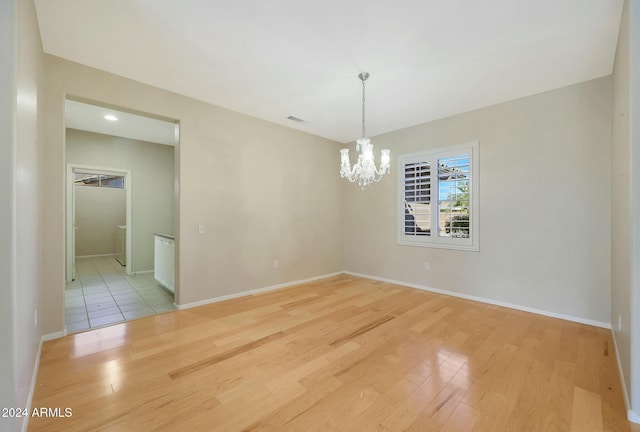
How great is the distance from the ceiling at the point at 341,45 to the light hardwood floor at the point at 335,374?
2924 mm

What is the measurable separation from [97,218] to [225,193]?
7.32 metres

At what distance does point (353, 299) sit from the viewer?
412cm

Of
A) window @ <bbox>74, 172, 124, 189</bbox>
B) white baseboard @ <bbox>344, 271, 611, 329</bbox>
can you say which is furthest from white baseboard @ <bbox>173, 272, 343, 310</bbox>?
window @ <bbox>74, 172, 124, 189</bbox>

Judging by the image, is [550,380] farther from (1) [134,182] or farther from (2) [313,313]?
(1) [134,182]

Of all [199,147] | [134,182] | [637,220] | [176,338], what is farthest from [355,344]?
[134,182]

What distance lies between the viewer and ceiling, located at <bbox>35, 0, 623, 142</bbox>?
2137 mm

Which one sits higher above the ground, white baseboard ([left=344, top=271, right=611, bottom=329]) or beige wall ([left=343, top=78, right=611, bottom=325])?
beige wall ([left=343, top=78, right=611, bottom=325])

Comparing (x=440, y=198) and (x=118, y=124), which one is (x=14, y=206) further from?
(x=440, y=198)

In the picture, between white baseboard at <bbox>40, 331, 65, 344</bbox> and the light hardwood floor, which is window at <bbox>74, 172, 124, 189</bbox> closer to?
white baseboard at <bbox>40, 331, 65, 344</bbox>

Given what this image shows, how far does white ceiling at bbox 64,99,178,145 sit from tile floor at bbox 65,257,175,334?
2.72 meters

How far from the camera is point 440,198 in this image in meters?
4.45

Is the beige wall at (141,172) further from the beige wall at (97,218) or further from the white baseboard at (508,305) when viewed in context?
the white baseboard at (508,305)

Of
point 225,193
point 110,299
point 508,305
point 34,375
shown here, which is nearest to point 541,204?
point 508,305

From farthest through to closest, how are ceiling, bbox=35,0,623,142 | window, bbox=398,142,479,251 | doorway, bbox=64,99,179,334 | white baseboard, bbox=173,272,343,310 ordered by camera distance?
window, bbox=398,142,479,251
doorway, bbox=64,99,179,334
white baseboard, bbox=173,272,343,310
ceiling, bbox=35,0,623,142
